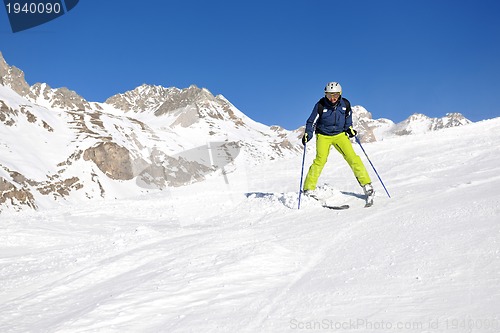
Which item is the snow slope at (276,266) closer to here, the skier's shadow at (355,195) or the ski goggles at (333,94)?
the skier's shadow at (355,195)

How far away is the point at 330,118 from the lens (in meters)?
9.78

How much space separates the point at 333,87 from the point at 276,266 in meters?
5.43

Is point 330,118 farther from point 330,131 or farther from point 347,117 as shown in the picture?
point 347,117

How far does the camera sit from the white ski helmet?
941 cm

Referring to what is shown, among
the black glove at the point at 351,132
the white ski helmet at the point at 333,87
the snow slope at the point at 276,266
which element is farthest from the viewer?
the black glove at the point at 351,132

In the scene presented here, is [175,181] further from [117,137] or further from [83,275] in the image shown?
[83,275]

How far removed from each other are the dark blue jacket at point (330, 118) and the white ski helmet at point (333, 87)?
303 mm

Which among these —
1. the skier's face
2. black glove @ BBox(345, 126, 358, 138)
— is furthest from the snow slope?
the skier's face

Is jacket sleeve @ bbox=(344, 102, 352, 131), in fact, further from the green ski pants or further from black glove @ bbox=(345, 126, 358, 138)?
the green ski pants

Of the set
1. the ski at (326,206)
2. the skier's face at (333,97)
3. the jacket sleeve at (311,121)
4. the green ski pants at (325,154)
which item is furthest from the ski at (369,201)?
the skier's face at (333,97)

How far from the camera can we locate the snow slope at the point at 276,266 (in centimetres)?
365

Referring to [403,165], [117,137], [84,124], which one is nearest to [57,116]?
[84,124]

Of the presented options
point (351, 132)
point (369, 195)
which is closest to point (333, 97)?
point (351, 132)

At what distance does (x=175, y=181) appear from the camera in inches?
6973
